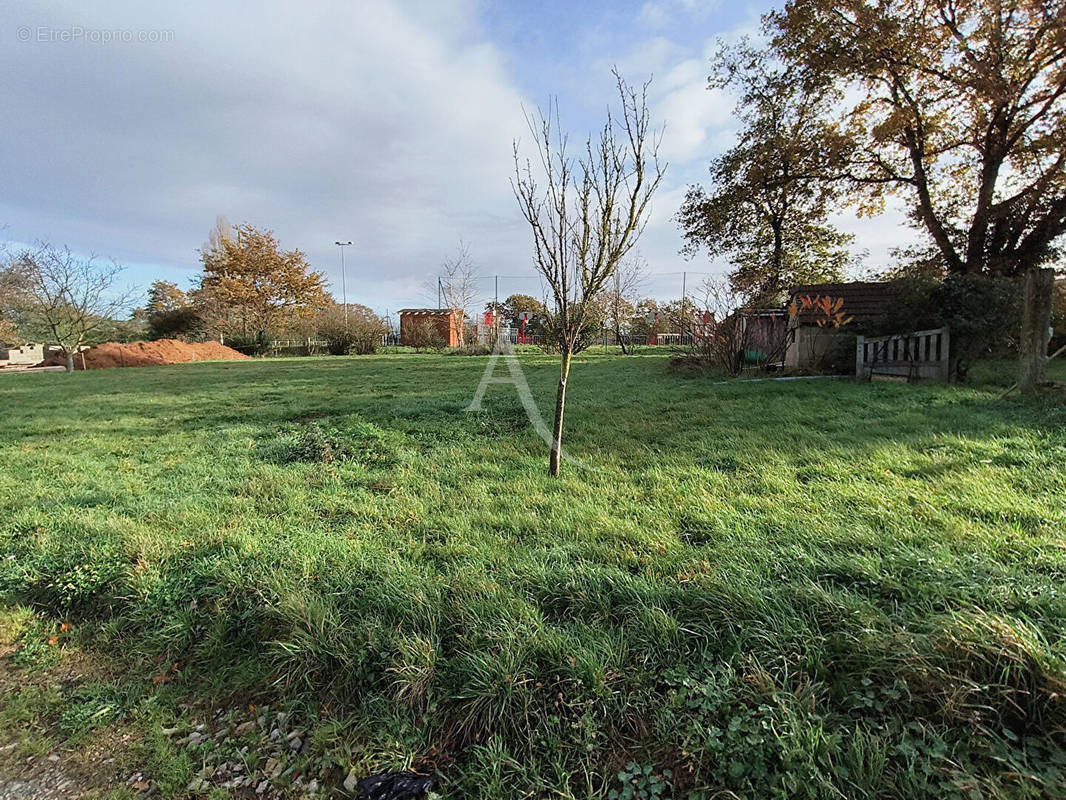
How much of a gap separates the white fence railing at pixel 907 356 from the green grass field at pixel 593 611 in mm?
4097

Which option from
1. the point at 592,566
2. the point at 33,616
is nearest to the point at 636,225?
the point at 592,566

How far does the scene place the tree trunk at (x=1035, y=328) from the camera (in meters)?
5.59

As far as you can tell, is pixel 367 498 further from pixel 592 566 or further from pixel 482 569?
pixel 592 566

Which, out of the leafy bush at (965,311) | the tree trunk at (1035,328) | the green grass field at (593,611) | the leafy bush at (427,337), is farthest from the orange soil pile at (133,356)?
the tree trunk at (1035,328)

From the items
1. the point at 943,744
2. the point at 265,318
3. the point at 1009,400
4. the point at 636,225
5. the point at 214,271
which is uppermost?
the point at 214,271

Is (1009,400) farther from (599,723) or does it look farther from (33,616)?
(33,616)

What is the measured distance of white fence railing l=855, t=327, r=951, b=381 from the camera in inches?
281

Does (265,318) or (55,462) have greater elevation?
(265,318)

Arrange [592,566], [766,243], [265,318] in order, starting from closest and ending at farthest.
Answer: [592,566] < [766,243] < [265,318]

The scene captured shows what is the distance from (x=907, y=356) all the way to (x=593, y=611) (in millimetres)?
8566

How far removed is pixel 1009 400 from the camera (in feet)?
17.8

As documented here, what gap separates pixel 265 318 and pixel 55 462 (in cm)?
2808

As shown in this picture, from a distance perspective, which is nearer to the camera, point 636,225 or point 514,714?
point 514,714

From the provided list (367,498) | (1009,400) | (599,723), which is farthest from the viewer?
(1009,400)
